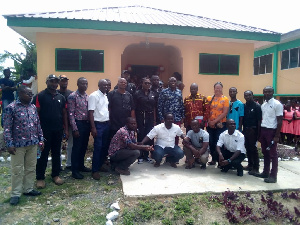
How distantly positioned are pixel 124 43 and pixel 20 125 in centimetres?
490

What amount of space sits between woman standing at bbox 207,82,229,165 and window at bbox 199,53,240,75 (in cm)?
324

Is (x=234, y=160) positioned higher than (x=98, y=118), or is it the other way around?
(x=98, y=118)

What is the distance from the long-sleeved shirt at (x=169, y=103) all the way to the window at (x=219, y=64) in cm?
335

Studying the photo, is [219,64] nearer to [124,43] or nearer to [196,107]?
[124,43]

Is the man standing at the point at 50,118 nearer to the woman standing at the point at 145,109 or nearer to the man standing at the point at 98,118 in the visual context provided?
the man standing at the point at 98,118

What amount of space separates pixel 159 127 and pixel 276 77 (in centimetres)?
1311

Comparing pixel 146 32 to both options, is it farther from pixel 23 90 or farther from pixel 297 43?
pixel 297 43

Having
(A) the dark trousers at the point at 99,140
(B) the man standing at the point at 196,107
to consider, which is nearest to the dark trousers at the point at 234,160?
(B) the man standing at the point at 196,107

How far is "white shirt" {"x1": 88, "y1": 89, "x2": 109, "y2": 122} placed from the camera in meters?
4.79

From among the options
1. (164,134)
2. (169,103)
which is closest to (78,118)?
(164,134)

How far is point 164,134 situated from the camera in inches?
219

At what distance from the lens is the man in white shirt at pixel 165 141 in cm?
549

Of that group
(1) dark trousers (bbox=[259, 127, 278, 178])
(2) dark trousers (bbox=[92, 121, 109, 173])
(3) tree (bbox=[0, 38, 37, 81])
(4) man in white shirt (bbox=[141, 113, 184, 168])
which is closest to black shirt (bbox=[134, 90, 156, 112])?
(4) man in white shirt (bbox=[141, 113, 184, 168])

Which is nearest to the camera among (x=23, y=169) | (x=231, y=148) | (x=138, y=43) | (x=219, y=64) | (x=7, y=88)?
(x=23, y=169)
